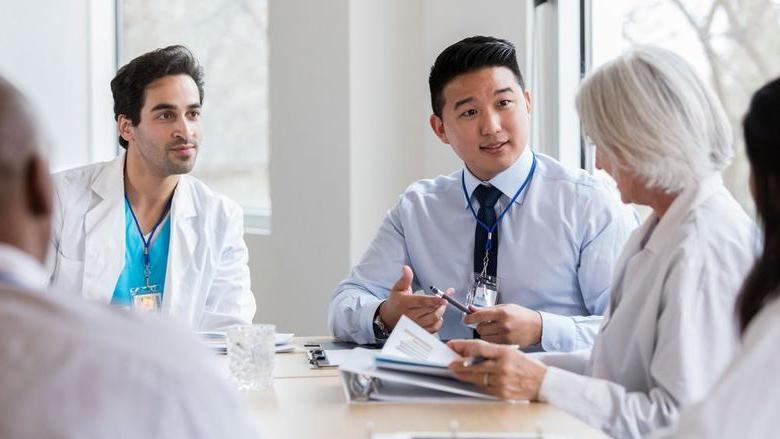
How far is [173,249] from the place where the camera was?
3.50m

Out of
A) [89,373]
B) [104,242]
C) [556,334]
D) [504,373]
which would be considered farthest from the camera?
[104,242]

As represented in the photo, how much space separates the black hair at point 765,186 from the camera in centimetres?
148

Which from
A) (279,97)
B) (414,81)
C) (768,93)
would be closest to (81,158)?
(279,97)

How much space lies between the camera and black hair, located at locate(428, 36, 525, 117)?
312 centimetres

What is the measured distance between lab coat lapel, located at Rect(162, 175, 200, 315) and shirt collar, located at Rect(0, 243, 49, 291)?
239 centimetres

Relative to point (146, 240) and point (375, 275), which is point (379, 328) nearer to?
point (375, 275)

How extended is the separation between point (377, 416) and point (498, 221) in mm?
1230

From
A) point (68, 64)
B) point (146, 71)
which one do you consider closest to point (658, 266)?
point (146, 71)

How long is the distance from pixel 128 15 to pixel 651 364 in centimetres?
531

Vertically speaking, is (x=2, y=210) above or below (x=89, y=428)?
above

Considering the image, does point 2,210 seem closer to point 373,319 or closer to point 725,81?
point 373,319

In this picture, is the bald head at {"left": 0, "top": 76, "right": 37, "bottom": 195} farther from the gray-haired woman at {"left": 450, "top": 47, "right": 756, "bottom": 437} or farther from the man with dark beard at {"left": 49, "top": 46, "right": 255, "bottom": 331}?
the man with dark beard at {"left": 49, "top": 46, "right": 255, "bottom": 331}

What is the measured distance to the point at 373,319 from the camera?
9.37ft

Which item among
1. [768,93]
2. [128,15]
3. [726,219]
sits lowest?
[726,219]
